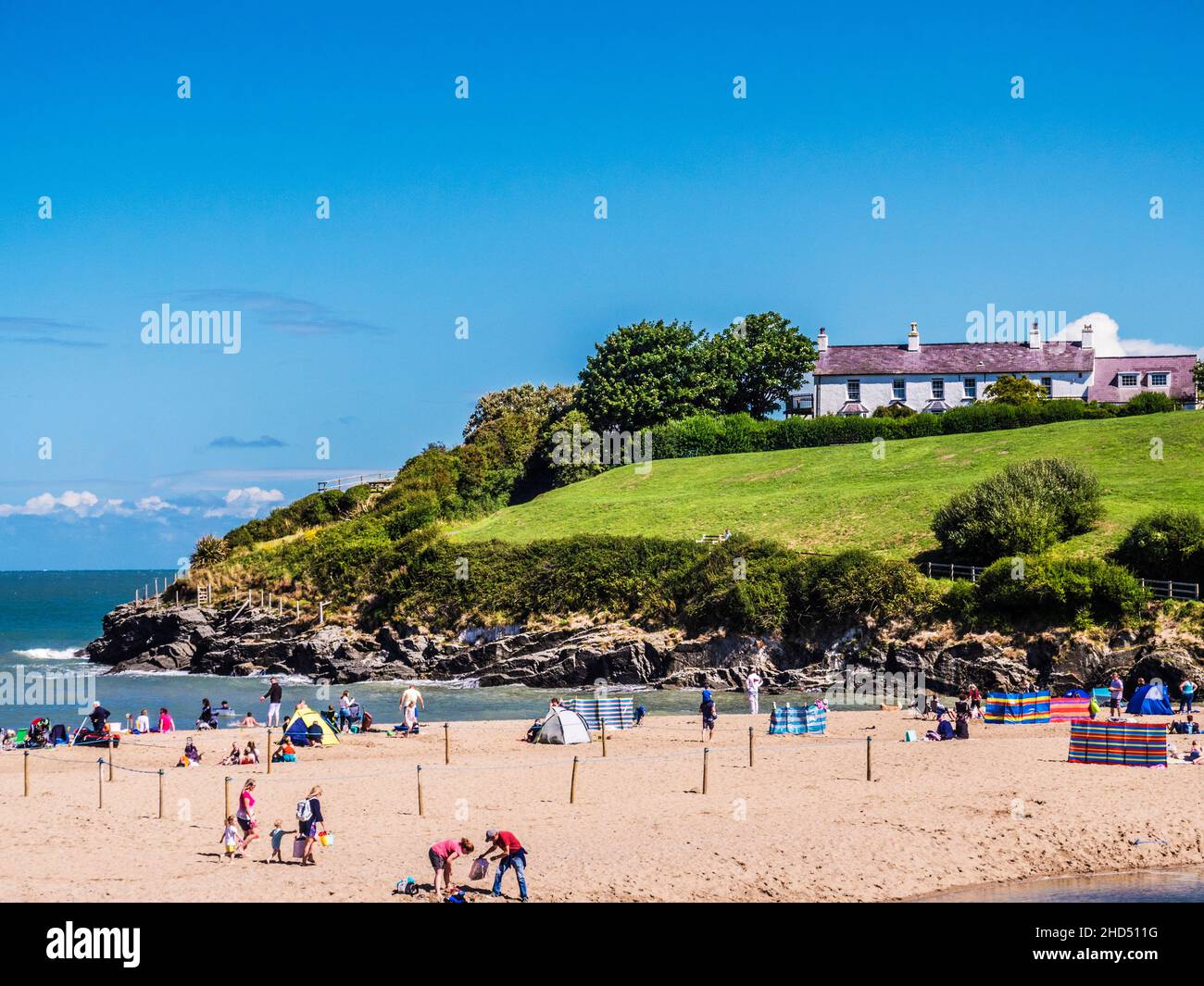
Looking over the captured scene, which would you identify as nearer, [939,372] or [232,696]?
[232,696]

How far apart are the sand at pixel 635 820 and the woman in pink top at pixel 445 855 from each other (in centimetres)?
54

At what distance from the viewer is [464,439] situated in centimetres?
12888

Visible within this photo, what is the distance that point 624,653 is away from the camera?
6288cm

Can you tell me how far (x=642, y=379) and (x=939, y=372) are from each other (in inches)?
1036

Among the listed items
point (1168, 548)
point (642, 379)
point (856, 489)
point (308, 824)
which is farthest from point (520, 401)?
point (308, 824)

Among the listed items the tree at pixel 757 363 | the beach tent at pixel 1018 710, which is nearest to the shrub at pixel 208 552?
the tree at pixel 757 363

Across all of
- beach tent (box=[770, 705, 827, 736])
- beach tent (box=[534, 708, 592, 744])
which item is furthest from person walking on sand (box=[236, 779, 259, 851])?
beach tent (box=[770, 705, 827, 736])

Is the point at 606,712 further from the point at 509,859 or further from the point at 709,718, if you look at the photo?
→ the point at 509,859

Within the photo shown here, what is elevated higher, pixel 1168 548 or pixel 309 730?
pixel 1168 548

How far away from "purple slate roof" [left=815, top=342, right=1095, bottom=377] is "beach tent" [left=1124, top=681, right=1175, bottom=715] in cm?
7091

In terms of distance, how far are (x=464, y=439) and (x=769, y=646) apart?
2842 inches

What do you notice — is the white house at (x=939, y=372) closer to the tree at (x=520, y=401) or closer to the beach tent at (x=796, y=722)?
the tree at (x=520, y=401)

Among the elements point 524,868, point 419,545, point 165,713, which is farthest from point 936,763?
point 419,545

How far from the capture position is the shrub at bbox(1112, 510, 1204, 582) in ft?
182
